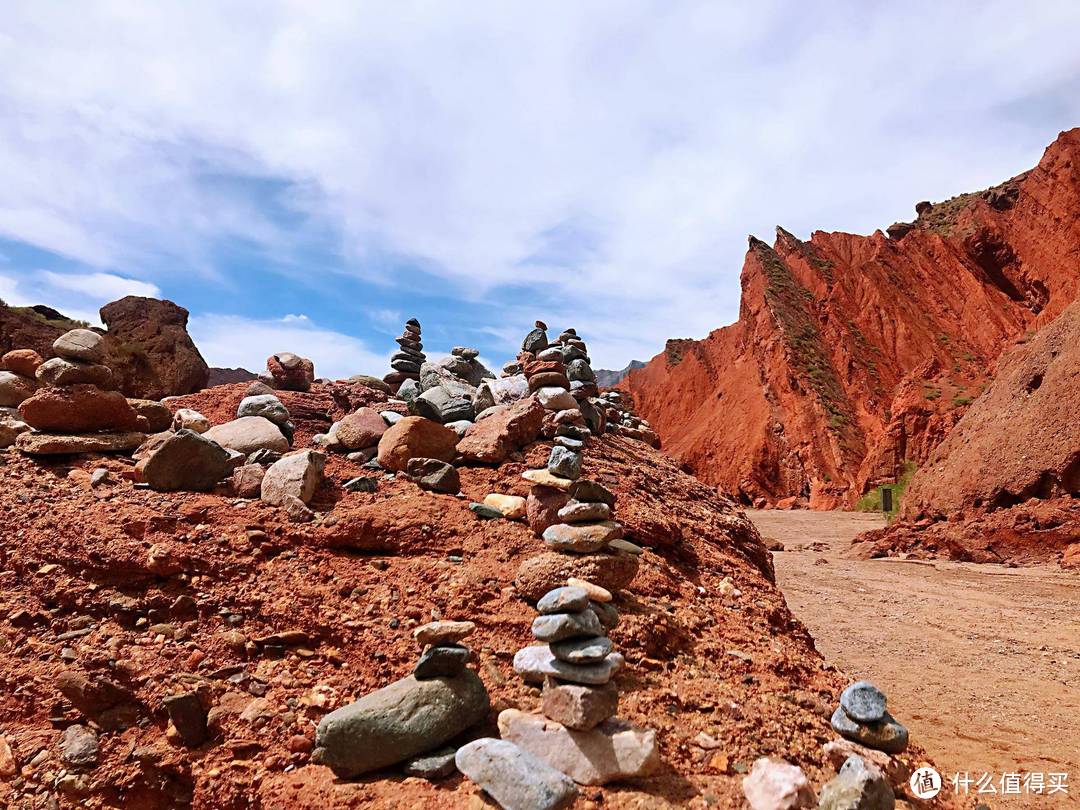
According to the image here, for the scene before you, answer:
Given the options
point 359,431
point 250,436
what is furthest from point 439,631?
point 250,436

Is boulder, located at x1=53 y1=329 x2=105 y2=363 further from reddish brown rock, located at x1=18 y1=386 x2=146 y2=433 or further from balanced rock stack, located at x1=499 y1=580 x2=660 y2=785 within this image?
balanced rock stack, located at x1=499 y1=580 x2=660 y2=785

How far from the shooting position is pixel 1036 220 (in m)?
39.3

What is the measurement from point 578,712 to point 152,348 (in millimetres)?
11585

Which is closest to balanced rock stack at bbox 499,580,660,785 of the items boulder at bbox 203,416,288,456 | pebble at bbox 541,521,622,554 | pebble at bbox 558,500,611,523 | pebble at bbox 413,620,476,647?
pebble at bbox 413,620,476,647

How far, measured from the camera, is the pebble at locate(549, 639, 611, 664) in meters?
2.83

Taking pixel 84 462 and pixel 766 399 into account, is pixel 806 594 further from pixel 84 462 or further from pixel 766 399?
pixel 766 399

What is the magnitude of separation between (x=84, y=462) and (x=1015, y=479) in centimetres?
1656

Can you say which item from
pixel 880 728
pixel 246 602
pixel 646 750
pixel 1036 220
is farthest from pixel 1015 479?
pixel 1036 220

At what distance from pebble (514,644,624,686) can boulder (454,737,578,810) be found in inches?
15.0

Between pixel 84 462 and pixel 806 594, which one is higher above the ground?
pixel 84 462

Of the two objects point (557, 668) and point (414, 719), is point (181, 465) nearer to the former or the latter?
point (414, 719)

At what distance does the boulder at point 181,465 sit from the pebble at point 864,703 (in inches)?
177

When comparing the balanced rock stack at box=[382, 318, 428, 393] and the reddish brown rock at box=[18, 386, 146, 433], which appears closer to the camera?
the reddish brown rock at box=[18, 386, 146, 433]

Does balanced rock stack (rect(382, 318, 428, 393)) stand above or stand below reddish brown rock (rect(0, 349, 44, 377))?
above
